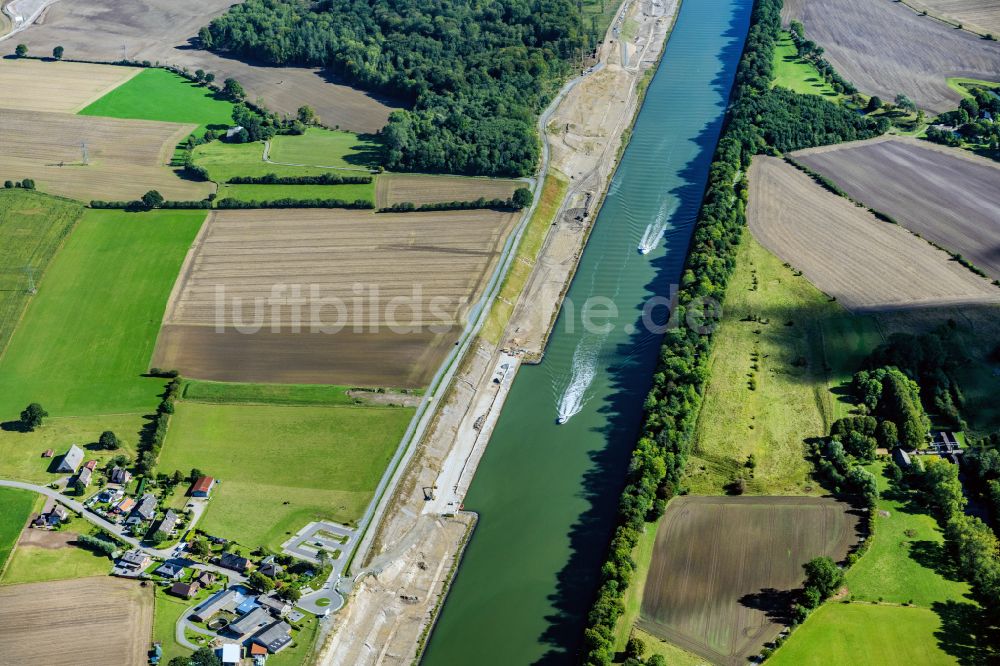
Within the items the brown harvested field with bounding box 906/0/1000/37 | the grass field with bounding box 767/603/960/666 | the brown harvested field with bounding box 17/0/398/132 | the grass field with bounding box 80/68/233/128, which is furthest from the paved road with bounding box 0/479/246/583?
the brown harvested field with bounding box 906/0/1000/37

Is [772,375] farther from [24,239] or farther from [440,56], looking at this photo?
[24,239]

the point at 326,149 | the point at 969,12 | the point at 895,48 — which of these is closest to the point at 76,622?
the point at 326,149

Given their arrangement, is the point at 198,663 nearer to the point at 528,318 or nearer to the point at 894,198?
the point at 528,318

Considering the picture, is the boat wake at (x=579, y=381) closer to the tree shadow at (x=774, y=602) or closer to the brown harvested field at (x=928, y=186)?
the tree shadow at (x=774, y=602)

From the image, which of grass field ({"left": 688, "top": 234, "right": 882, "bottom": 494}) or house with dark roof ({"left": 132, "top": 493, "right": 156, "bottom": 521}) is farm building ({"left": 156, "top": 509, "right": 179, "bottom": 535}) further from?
grass field ({"left": 688, "top": 234, "right": 882, "bottom": 494})

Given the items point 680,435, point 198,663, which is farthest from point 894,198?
point 198,663
